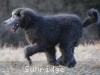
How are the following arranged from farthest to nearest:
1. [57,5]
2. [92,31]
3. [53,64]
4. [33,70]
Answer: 1. [57,5]
2. [92,31]
3. [53,64]
4. [33,70]

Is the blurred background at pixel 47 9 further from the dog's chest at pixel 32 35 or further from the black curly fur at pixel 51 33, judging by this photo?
the dog's chest at pixel 32 35

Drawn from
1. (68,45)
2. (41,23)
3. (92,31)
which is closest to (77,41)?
(68,45)

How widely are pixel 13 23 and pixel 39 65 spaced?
1.18m

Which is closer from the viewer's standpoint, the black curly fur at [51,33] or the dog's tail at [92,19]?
the black curly fur at [51,33]

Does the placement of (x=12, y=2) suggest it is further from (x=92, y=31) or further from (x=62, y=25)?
(x=62, y=25)

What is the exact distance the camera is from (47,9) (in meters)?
28.9

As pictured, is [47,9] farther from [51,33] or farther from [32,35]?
[32,35]

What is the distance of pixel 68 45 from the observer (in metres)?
11.3

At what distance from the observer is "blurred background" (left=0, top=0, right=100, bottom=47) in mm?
26739

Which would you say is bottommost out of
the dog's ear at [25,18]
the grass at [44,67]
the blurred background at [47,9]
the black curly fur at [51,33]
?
the blurred background at [47,9]

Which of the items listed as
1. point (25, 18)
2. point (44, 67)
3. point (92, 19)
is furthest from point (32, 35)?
point (92, 19)

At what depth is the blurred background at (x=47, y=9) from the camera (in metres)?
26.7

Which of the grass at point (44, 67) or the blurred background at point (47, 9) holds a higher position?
the grass at point (44, 67)

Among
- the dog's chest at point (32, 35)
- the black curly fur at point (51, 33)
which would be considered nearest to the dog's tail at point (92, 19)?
the black curly fur at point (51, 33)
